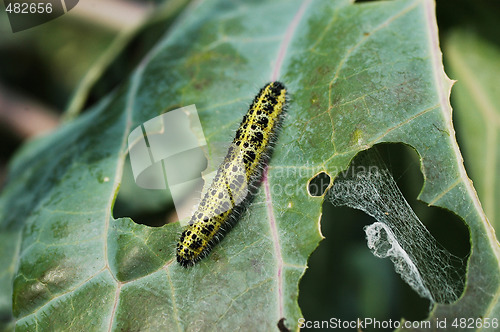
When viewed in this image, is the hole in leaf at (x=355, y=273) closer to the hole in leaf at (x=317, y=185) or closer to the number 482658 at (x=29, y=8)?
the hole in leaf at (x=317, y=185)

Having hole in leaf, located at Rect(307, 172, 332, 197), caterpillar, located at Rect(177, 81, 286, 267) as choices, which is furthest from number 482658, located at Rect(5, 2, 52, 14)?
hole in leaf, located at Rect(307, 172, 332, 197)

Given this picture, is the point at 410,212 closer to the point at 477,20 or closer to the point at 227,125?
the point at 227,125

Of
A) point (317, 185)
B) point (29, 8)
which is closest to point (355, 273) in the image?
point (317, 185)

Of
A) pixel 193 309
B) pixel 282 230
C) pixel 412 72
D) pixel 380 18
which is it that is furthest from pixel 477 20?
pixel 193 309

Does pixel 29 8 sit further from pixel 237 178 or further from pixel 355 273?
pixel 355 273

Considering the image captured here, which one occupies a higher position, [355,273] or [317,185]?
[317,185]

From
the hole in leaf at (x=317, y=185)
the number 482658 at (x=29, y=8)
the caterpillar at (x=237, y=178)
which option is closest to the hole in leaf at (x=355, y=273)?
the hole in leaf at (x=317, y=185)
